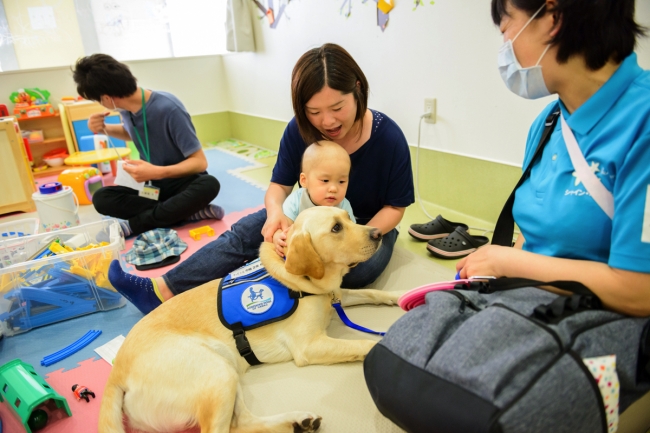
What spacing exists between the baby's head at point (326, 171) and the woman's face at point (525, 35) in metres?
0.84

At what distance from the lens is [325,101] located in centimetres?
176

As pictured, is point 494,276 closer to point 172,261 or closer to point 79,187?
point 172,261

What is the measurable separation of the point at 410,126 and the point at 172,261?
2.01 meters

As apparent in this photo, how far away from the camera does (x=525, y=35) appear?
3.65 feet

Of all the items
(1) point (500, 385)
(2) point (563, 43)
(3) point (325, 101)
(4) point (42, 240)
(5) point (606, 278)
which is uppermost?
(2) point (563, 43)

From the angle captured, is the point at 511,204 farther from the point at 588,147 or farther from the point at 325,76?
the point at 325,76

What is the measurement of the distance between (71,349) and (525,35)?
6.97 feet

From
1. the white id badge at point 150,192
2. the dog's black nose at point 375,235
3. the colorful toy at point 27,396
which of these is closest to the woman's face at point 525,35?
the dog's black nose at point 375,235

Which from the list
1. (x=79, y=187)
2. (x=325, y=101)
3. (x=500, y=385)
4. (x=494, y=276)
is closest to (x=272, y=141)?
(x=79, y=187)

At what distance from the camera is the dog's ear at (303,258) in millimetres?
1520

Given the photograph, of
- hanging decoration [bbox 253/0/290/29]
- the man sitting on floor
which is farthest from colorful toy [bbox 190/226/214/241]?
hanging decoration [bbox 253/0/290/29]

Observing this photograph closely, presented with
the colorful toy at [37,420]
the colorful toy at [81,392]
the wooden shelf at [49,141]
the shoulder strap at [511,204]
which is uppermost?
the shoulder strap at [511,204]

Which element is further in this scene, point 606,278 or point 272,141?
point 272,141

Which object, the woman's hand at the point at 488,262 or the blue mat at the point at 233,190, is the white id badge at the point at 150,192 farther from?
the woman's hand at the point at 488,262
